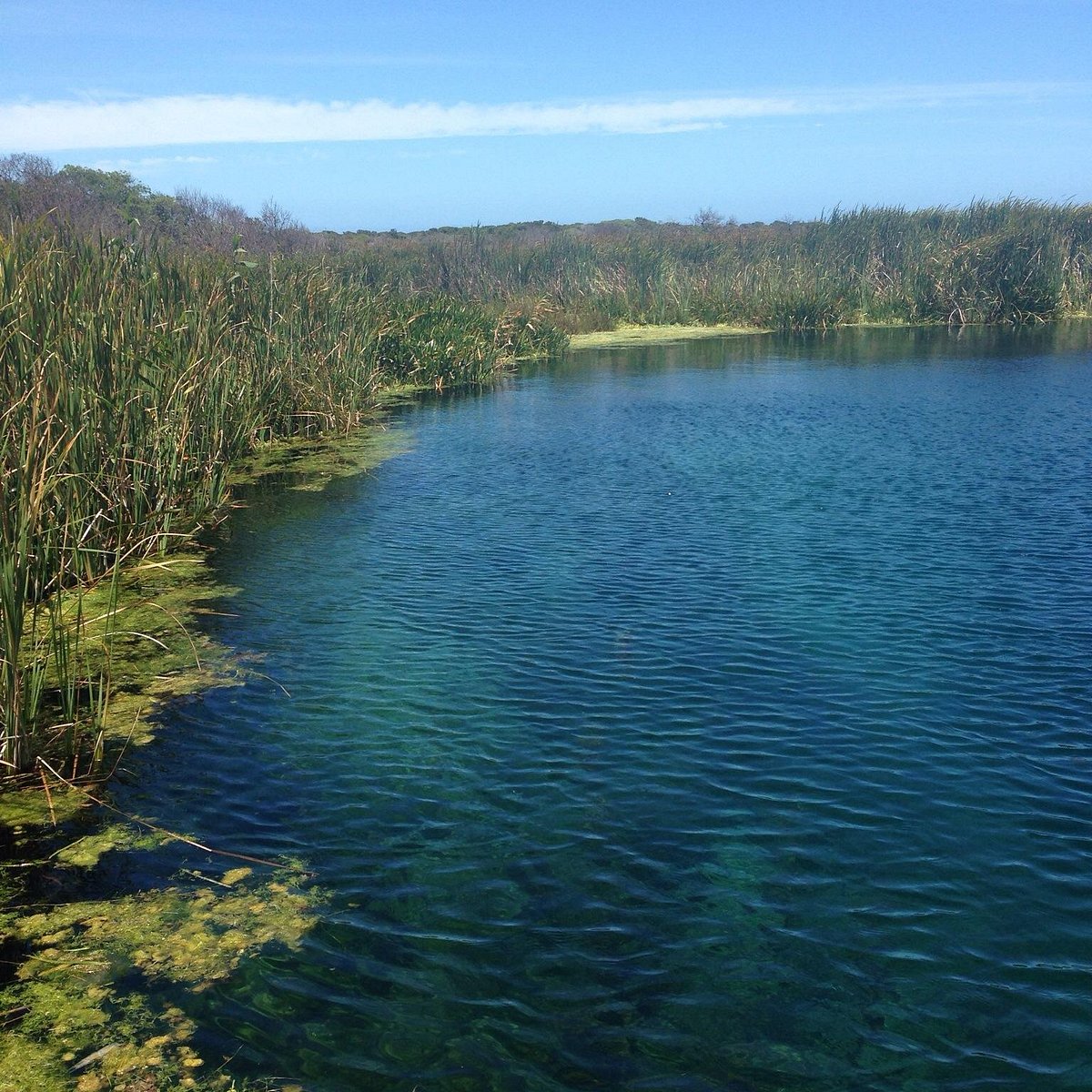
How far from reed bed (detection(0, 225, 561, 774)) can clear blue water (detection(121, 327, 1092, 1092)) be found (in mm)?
809

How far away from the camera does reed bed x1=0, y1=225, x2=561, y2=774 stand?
19.5 feet

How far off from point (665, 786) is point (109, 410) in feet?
19.0

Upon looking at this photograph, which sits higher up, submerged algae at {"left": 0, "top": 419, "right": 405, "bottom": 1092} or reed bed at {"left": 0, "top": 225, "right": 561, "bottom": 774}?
reed bed at {"left": 0, "top": 225, "right": 561, "bottom": 774}

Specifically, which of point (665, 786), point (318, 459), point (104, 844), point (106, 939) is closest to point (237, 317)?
point (318, 459)

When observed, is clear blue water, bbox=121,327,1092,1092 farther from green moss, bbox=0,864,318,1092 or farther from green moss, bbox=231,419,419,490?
green moss, bbox=231,419,419,490

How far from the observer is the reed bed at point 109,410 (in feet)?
19.5

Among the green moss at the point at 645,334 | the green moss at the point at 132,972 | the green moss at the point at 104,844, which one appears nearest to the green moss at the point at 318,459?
the green moss at the point at 104,844

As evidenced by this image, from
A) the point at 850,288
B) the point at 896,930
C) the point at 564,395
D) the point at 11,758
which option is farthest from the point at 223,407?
the point at 850,288

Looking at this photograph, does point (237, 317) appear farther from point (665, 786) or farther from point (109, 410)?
point (665, 786)

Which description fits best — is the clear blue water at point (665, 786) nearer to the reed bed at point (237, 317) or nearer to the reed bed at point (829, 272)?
the reed bed at point (237, 317)

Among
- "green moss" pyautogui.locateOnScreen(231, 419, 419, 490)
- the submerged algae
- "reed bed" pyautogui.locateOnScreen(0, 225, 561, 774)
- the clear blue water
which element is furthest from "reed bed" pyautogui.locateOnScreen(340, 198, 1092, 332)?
the submerged algae

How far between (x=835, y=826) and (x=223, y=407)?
28.6 ft

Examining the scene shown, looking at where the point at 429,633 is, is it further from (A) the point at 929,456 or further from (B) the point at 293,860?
(A) the point at 929,456

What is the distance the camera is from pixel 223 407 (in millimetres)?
12094
